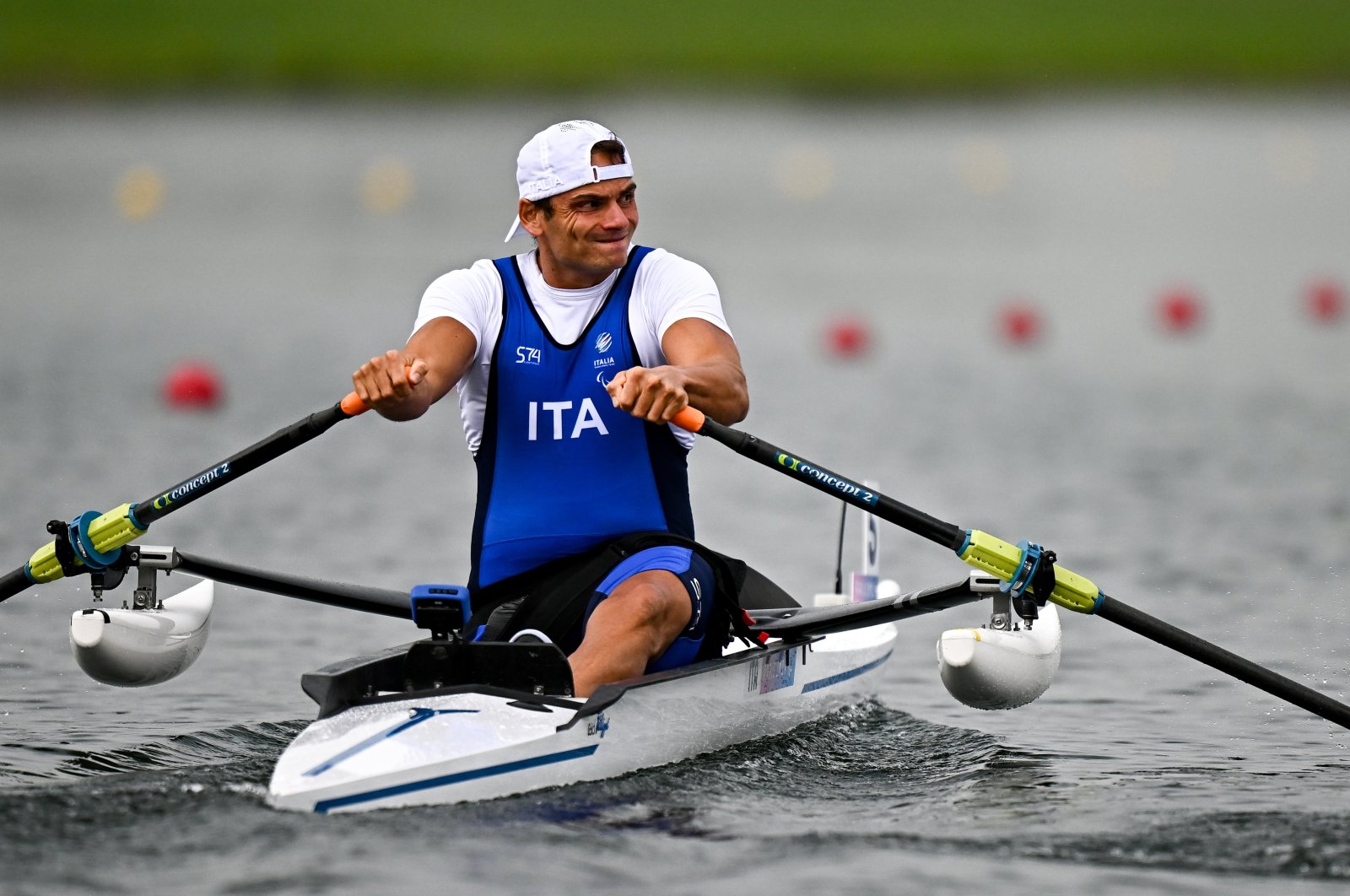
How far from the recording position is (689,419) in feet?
18.2

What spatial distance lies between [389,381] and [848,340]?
41.3 feet

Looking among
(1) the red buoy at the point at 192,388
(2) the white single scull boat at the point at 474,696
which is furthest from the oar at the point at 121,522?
(1) the red buoy at the point at 192,388

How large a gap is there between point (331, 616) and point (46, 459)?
4199 mm

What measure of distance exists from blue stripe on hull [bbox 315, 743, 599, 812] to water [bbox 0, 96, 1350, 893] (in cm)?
6

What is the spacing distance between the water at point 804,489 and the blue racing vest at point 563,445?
840 mm

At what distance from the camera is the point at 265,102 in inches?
1537

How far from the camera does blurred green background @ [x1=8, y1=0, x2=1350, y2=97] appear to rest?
140ft

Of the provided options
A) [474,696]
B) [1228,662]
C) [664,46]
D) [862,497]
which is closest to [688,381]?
[862,497]

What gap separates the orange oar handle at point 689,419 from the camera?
554cm

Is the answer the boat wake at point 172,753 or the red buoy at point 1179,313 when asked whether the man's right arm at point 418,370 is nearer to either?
the boat wake at point 172,753

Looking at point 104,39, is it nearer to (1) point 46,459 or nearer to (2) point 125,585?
(1) point 46,459

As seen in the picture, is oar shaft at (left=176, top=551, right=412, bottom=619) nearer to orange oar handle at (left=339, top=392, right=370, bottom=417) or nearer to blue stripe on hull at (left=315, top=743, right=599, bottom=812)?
orange oar handle at (left=339, top=392, right=370, bottom=417)

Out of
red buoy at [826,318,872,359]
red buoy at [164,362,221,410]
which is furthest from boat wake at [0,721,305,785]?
red buoy at [826,318,872,359]

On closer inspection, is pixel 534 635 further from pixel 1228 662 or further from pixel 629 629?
pixel 1228 662
